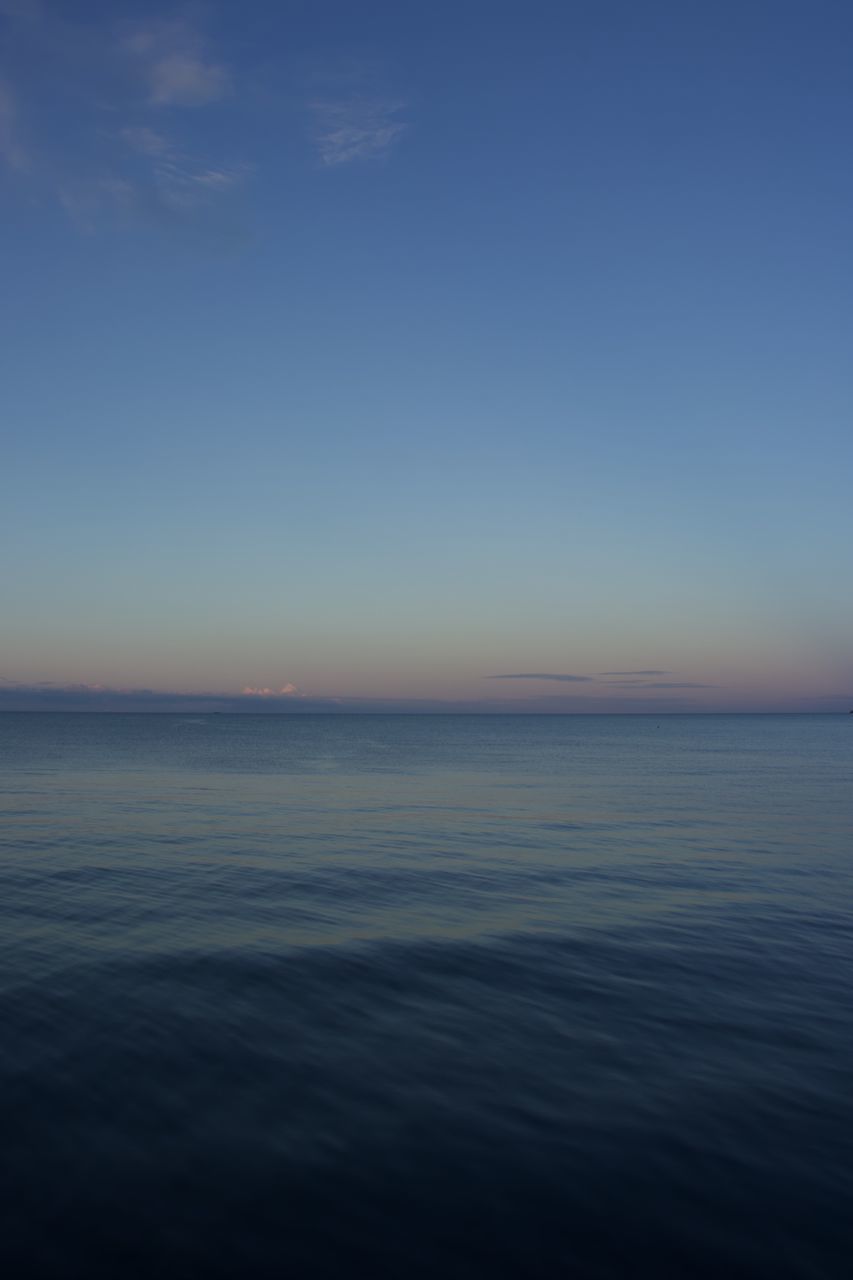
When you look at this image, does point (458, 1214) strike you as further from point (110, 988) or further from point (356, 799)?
point (356, 799)

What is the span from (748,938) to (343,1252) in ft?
51.2

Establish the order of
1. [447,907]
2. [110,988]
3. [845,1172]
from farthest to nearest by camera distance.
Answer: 1. [447,907]
2. [110,988]
3. [845,1172]

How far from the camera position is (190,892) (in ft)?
83.8

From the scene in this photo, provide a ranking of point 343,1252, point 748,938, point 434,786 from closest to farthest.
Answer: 1. point 343,1252
2. point 748,938
3. point 434,786

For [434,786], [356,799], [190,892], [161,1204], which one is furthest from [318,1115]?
[434,786]

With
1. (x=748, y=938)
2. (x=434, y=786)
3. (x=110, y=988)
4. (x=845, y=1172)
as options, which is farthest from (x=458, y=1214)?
(x=434, y=786)

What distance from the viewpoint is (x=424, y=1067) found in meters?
13.1

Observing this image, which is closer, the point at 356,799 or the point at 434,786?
the point at 356,799

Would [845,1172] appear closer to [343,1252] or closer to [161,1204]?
[343,1252]

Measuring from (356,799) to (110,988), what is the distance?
38018 millimetres

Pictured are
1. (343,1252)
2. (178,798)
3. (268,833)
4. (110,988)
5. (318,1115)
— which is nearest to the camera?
(343,1252)

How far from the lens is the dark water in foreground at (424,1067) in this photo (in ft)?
29.7

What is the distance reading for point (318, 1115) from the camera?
11477 mm

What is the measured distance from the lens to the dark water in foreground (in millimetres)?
9062
